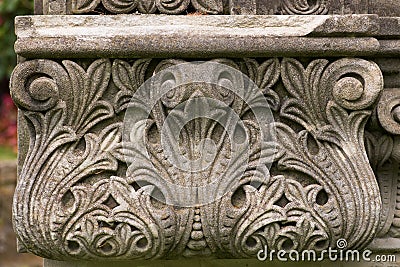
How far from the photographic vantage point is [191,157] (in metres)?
2.08

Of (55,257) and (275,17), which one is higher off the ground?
(275,17)

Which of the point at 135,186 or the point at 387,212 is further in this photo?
the point at 387,212

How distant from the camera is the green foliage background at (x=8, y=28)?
553 cm

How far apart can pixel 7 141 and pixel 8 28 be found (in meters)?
1.14

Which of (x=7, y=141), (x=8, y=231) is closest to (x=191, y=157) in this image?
(x=8, y=231)

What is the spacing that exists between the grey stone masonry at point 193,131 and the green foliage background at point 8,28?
3.58 metres

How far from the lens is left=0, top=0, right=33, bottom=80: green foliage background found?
5.53m

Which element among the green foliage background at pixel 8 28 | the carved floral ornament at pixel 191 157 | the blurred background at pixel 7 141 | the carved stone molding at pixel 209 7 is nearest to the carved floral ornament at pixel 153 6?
the carved stone molding at pixel 209 7

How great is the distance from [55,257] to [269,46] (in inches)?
31.4

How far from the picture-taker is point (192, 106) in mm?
2070

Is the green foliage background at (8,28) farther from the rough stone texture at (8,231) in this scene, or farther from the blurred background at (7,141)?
the rough stone texture at (8,231)

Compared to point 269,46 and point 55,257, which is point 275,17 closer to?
point 269,46

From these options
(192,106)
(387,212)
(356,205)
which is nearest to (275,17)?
(192,106)

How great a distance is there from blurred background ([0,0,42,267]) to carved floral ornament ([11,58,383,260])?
2.93 metres
